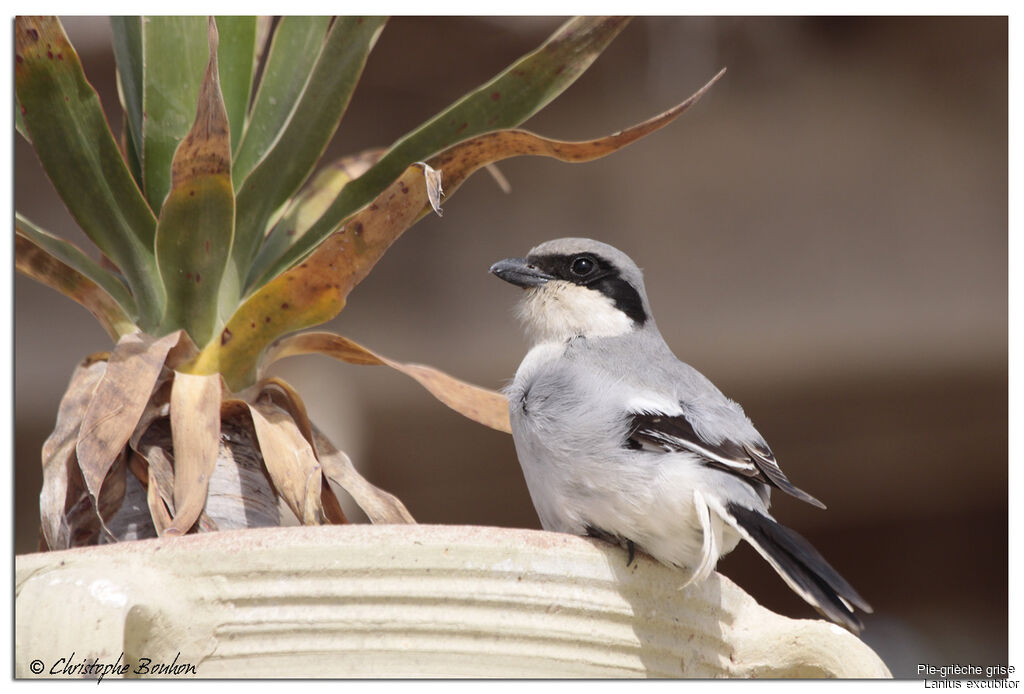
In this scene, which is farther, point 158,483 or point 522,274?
point 522,274

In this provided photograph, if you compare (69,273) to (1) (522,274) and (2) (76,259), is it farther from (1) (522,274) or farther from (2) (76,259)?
(1) (522,274)

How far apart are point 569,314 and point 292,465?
29.1 inches

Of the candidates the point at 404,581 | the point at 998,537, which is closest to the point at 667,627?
the point at 404,581

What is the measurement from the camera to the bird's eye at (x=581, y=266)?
7.98ft

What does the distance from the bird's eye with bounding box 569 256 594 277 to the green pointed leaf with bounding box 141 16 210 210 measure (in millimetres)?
855

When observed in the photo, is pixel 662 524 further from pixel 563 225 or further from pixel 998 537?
pixel 998 537

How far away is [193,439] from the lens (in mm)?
1905

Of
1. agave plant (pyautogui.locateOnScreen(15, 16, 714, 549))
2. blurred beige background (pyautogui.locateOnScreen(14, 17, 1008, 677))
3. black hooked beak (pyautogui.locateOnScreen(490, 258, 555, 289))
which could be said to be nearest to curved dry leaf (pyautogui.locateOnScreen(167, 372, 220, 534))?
agave plant (pyautogui.locateOnScreen(15, 16, 714, 549))

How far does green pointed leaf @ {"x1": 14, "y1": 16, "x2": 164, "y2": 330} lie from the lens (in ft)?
6.43

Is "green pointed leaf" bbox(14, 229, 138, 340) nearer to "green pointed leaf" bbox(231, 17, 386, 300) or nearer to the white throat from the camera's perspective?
A: "green pointed leaf" bbox(231, 17, 386, 300)

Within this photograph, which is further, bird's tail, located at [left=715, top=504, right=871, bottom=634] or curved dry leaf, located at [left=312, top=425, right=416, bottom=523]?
curved dry leaf, located at [left=312, top=425, right=416, bottom=523]

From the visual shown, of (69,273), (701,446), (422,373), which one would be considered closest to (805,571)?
(701,446)

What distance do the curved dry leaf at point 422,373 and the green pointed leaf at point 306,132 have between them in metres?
0.19

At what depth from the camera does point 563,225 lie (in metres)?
5.02
